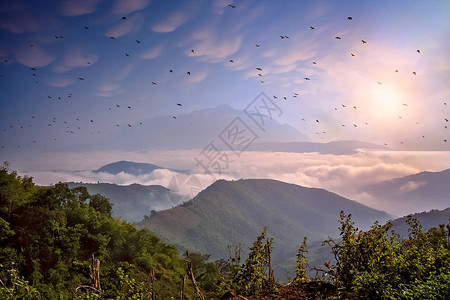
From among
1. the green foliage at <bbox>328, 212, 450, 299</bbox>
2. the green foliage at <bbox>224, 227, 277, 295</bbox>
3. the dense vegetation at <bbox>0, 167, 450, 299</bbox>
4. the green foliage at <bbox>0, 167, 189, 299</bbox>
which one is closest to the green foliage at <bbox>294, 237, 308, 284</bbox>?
the dense vegetation at <bbox>0, 167, 450, 299</bbox>

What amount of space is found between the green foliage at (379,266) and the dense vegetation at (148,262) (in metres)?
0.03

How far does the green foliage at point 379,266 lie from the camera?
6.74 m

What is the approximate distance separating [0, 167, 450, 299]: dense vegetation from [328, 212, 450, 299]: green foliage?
1.1 inches

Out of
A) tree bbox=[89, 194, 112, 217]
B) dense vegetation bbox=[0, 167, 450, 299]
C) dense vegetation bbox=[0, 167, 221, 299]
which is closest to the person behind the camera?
dense vegetation bbox=[0, 167, 450, 299]

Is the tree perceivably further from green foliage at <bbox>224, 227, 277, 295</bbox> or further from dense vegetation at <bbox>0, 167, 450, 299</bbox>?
green foliage at <bbox>224, 227, 277, 295</bbox>

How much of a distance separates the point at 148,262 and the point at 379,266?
4902cm

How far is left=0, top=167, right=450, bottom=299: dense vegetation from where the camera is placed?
694 centimetres

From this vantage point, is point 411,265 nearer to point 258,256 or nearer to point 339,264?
point 339,264

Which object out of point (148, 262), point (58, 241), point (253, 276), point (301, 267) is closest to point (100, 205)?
point (148, 262)

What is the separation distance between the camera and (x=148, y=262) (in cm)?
5081

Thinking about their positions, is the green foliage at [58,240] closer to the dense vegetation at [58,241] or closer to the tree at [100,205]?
the dense vegetation at [58,241]

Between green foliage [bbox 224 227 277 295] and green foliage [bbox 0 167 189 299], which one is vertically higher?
green foliage [bbox 224 227 277 295]

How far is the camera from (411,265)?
790 centimetres

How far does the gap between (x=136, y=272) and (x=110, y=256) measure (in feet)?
18.0
